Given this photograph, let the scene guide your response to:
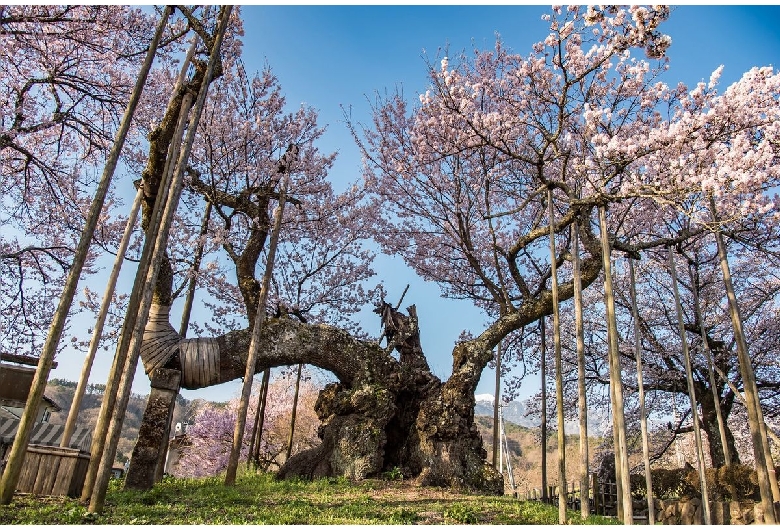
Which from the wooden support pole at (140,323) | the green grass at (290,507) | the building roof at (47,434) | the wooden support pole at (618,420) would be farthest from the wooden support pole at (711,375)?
the building roof at (47,434)

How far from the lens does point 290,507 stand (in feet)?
21.1

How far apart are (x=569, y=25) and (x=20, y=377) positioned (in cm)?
1138

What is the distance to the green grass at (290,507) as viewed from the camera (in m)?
5.31

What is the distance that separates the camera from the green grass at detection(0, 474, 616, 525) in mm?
5309

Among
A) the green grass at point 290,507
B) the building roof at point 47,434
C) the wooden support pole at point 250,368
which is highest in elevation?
the wooden support pole at point 250,368

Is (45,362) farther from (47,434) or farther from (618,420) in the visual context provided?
(618,420)

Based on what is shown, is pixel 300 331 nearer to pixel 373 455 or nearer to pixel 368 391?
pixel 368 391

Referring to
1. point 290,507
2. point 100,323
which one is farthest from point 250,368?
point 290,507

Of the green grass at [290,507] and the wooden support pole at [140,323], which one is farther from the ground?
the wooden support pole at [140,323]

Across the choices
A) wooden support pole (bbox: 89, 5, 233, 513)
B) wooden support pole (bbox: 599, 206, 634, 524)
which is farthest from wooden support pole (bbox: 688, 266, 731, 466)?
wooden support pole (bbox: 89, 5, 233, 513)

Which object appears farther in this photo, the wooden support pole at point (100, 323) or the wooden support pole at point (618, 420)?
the wooden support pole at point (100, 323)

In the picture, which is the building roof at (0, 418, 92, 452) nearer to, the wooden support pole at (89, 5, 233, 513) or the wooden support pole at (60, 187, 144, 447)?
the wooden support pole at (60, 187, 144, 447)

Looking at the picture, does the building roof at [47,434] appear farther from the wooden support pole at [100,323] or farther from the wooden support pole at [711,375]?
the wooden support pole at [711,375]

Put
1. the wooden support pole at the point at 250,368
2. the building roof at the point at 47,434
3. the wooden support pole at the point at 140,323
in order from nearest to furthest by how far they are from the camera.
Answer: the wooden support pole at the point at 140,323, the building roof at the point at 47,434, the wooden support pole at the point at 250,368
